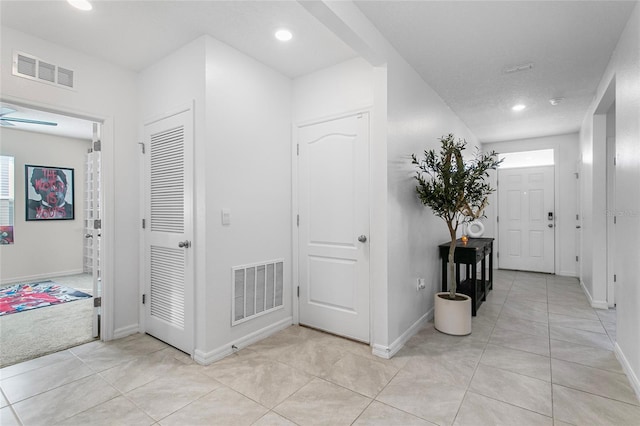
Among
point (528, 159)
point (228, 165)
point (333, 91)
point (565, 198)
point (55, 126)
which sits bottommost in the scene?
point (565, 198)

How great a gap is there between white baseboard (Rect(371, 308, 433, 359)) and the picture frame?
593cm

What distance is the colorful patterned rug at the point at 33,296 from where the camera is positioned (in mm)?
3998

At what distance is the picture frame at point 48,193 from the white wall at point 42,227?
0.06 m

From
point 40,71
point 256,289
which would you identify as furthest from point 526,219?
point 40,71

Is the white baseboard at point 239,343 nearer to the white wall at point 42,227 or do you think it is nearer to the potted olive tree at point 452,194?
the potted olive tree at point 452,194

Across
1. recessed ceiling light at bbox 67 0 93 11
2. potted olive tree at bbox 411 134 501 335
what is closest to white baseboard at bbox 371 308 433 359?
potted olive tree at bbox 411 134 501 335

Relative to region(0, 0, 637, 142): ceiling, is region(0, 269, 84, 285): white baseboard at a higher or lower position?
lower

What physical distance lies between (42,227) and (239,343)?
491 cm

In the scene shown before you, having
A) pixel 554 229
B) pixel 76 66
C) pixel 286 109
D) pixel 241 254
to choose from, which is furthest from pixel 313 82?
pixel 554 229

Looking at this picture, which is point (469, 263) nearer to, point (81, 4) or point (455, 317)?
point (455, 317)

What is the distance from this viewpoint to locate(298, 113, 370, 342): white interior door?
2.97 m

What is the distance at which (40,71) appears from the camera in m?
2.67

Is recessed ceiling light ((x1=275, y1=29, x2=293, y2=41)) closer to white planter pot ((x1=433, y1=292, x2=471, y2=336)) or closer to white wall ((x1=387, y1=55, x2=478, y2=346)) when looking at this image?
white wall ((x1=387, y1=55, x2=478, y2=346))

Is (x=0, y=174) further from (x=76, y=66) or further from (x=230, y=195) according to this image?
(x=230, y=195)
